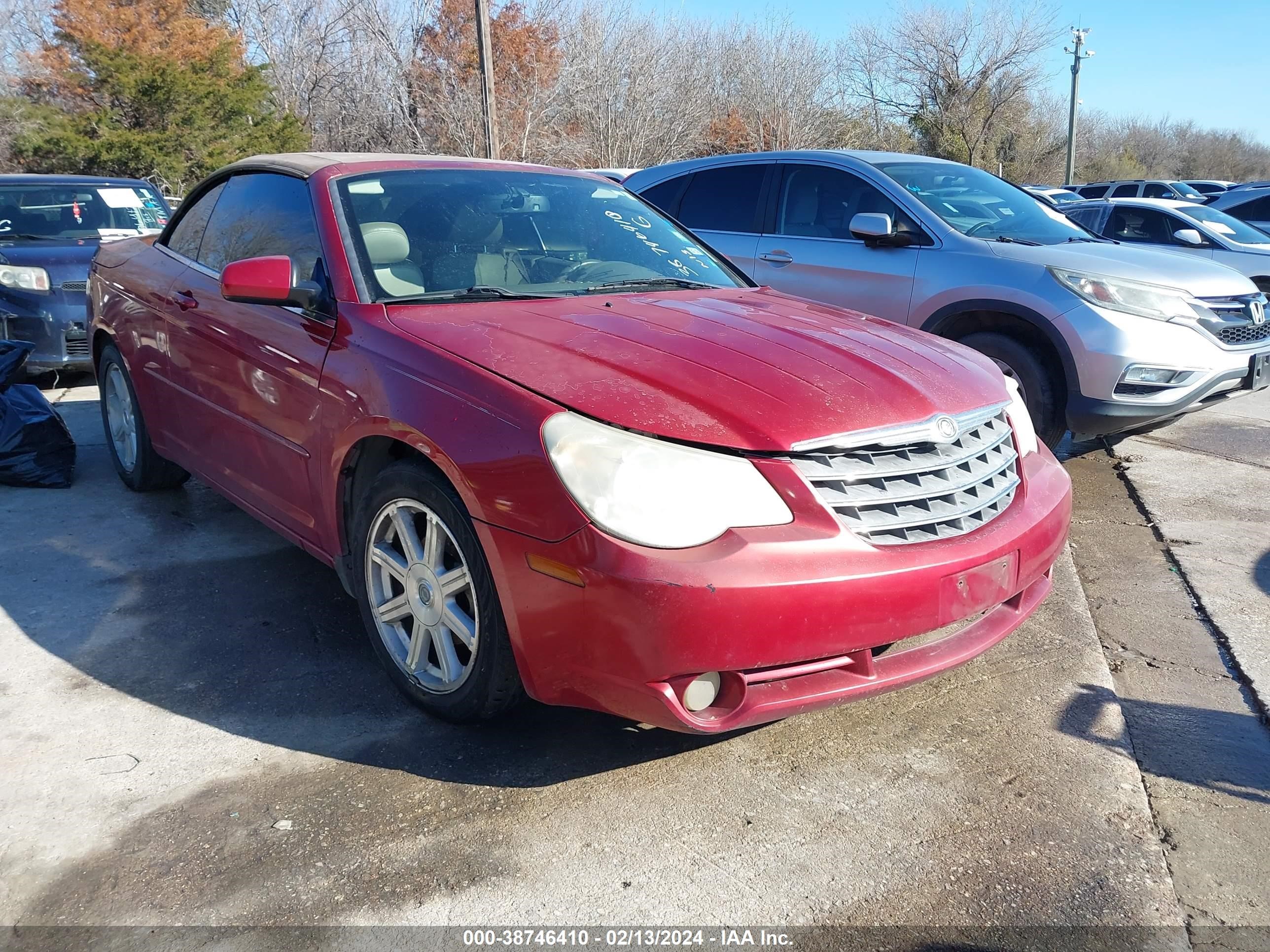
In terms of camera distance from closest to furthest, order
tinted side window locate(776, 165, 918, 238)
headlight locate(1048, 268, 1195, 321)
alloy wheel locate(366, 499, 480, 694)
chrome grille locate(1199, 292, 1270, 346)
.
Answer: alloy wheel locate(366, 499, 480, 694) → headlight locate(1048, 268, 1195, 321) → chrome grille locate(1199, 292, 1270, 346) → tinted side window locate(776, 165, 918, 238)

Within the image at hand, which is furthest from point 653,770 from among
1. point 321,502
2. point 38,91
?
point 38,91

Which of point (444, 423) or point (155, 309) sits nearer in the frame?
point (444, 423)

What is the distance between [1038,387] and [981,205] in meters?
1.45

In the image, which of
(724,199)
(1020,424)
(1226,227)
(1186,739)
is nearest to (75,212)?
(724,199)

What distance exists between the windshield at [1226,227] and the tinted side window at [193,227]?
10.8m

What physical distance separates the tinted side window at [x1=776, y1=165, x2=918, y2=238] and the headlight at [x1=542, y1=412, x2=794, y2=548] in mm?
3931

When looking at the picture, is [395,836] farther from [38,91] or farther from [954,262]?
[38,91]

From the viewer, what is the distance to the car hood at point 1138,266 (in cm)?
532

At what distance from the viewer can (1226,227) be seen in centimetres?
1209

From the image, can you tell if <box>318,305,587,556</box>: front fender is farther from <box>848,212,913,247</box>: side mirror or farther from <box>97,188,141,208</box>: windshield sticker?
<box>97,188,141,208</box>: windshield sticker

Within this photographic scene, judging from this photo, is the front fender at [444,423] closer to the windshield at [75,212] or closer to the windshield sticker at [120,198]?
the windshield at [75,212]

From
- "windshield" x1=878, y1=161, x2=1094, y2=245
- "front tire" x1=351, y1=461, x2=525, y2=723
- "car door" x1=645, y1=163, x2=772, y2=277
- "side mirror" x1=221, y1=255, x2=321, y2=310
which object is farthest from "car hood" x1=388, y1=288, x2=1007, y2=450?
"car door" x1=645, y1=163, x2=772, y2=277

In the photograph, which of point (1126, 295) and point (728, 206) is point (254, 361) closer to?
point (728, 206)

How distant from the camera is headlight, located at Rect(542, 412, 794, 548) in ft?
7.57
